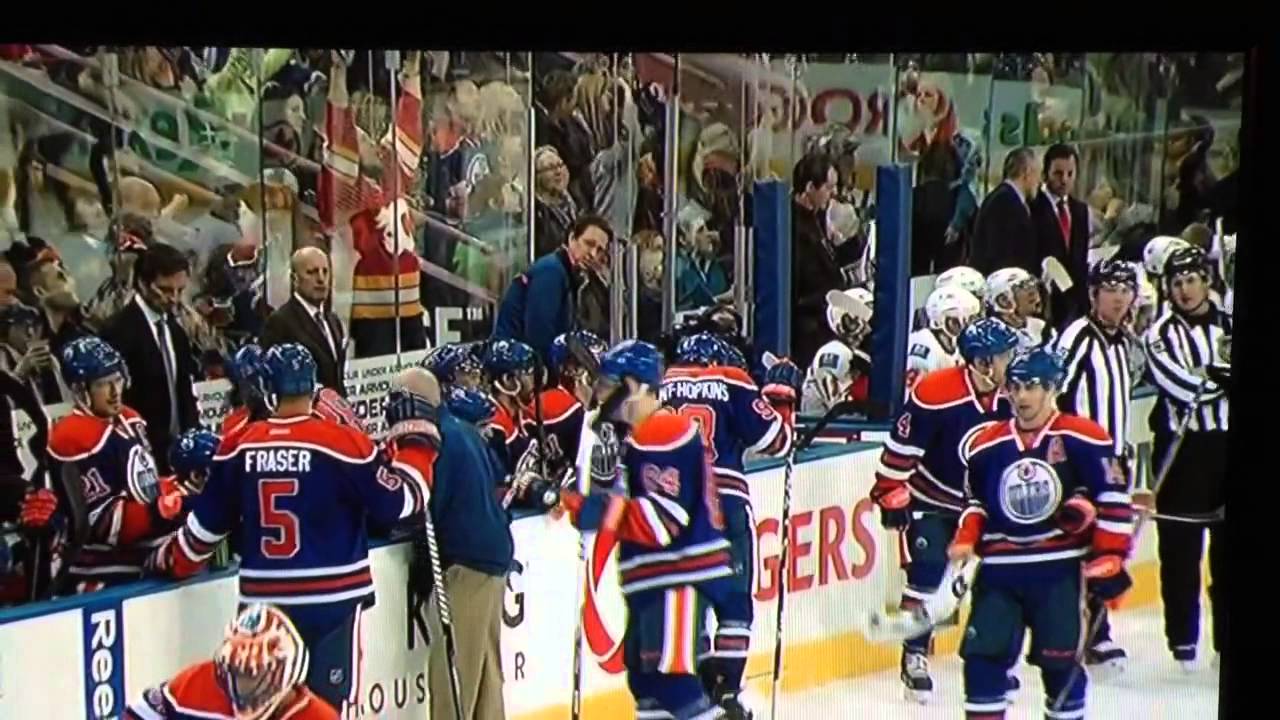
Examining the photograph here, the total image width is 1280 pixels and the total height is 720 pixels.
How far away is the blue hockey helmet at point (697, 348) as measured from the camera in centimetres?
250

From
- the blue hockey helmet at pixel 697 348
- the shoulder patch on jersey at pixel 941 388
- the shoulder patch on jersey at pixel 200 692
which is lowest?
the shoulder patch on jersey at pixel 200 692

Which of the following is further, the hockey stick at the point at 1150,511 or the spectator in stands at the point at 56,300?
the hockey stick at the point at 1150,511

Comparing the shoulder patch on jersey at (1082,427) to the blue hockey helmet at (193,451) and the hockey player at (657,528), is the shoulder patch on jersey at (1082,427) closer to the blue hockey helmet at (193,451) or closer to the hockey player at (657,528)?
the hockey player at (657,528)

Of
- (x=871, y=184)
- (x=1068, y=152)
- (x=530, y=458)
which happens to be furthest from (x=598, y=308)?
(x=1068, y=152)

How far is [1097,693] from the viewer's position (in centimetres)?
267

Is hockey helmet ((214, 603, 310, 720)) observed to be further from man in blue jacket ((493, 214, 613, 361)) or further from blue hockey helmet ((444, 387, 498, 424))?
man in blue jacket ((493, 214, 613, 361))

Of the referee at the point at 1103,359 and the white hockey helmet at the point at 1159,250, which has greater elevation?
the white hockey helmet at the point at 1159,250

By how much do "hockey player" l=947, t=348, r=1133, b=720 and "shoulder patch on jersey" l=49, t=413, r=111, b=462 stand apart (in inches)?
45.5

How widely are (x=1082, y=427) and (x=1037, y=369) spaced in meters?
0.10

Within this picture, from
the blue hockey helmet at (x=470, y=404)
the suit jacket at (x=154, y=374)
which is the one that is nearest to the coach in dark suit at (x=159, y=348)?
the suit jacket at (x=154, y=374)

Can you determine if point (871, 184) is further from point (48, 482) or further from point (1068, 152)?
point (48, 482)

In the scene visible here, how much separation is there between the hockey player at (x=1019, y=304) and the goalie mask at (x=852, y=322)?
17 cm

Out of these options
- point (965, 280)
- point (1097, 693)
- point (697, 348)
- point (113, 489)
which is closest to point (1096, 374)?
point (965, 280)

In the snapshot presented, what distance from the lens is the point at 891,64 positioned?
8.25ft
